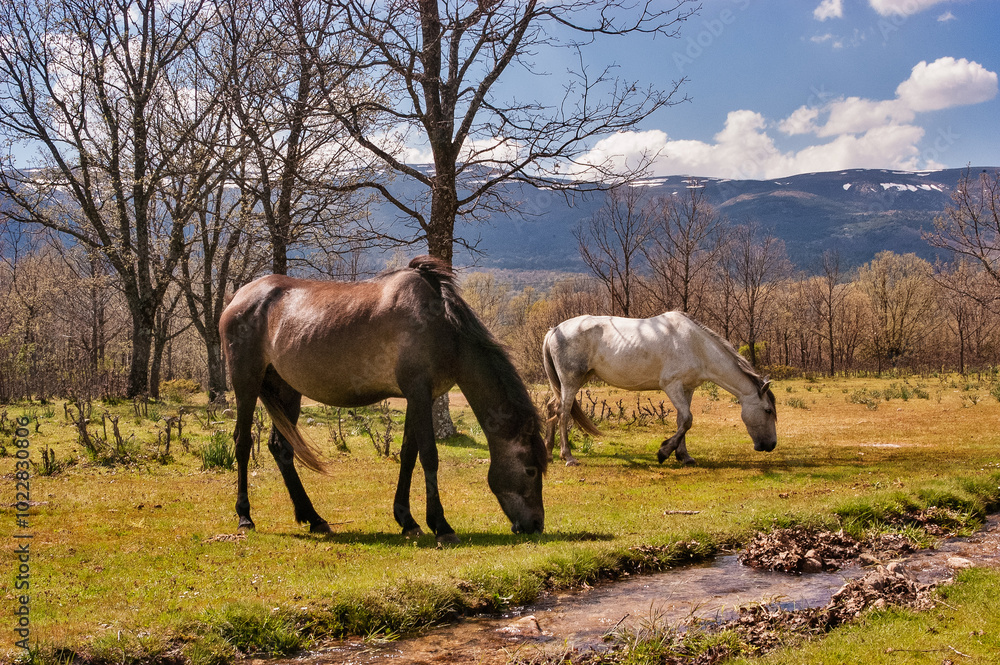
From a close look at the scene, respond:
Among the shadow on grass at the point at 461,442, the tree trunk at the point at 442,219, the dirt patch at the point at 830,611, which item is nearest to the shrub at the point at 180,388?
the shadow on grass at the point at 461,442

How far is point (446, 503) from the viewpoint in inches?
315

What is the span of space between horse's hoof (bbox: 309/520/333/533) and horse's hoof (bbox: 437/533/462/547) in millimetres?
1366

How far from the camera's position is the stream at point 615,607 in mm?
3840

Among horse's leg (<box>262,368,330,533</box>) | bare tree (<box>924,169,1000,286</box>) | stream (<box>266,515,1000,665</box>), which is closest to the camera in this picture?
stream (<box>266,515,1000,665</box>)

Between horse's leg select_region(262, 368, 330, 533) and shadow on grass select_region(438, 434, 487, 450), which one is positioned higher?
horse's leg select_region(262, 368, 330, 533)

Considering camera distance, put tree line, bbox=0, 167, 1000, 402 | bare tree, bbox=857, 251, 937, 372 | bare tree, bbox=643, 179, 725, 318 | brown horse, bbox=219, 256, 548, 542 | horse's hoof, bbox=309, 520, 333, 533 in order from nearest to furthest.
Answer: brown horse, bbox=219, 256, 548, 542 < horse's hoof, bbox=309, 520, 333, 533 < tree line, bbox=0, 167, 1000, 402 < bare tree, bbox=643, 179, 725, 318 < bare tree, bbox=857, 251, 937, 372

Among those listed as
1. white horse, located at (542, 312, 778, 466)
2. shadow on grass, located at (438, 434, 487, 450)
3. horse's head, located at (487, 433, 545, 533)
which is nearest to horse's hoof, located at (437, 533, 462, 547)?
horse's head, located at (487, 433, 545, 533)

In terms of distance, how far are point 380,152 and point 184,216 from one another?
13.3 metres

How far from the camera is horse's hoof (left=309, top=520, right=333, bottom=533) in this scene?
6.51 metres

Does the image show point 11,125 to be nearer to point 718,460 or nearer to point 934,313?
point 718,460

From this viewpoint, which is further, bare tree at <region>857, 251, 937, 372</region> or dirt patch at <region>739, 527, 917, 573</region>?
bare tree at <region>857, 251, 937, 372</region>

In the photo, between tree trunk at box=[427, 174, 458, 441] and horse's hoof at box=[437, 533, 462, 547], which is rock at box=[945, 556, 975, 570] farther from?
tree trunk at box=[427, 174, 458, 441]

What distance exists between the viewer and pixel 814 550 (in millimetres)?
5668

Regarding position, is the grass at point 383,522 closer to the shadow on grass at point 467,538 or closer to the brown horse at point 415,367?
the shadow on grass at point 467,538
